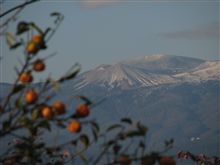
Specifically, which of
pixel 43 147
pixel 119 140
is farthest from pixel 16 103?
pixel 119 140

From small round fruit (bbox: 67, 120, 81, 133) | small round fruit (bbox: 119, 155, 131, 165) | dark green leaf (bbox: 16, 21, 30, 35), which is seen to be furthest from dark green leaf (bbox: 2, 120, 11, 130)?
small round fruit (bbox: 119, 155, 131, 165)

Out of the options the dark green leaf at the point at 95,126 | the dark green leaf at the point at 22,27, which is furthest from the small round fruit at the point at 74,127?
the dark green leaf at the point at 22,27

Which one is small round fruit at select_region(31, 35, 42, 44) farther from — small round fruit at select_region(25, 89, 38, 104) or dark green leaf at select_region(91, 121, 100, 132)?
dark green leaf at select_region(91, 121, 100, 132)

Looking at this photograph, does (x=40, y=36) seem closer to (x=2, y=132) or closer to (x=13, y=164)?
(x=2, y=132)

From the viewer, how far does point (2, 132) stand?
143 inches

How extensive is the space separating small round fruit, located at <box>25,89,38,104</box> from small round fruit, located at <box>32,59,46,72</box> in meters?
0.13

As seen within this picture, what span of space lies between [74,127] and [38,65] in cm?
45

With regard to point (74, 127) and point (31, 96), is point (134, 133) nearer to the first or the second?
point (74, 127)

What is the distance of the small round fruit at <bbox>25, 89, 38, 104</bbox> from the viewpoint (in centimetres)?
362

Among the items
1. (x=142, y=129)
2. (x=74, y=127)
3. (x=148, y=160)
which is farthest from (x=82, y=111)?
(x=148, y=160)

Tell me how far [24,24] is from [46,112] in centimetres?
63

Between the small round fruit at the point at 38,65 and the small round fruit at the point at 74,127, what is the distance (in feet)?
1.19

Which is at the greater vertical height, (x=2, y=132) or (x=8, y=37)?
(x=8, y=37)

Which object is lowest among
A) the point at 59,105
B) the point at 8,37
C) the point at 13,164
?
the point at 13,164
